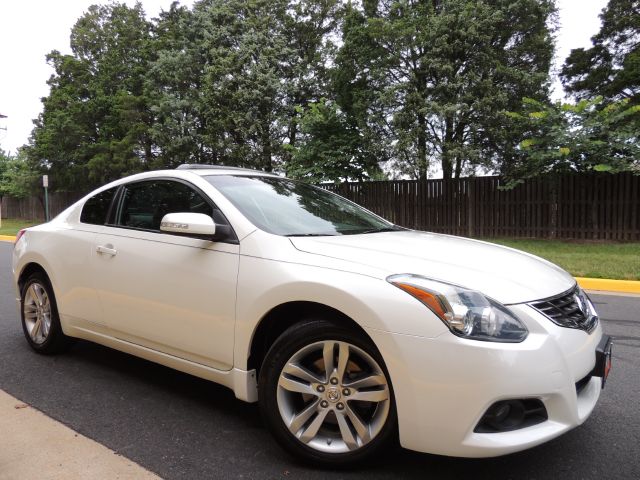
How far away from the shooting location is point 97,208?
4.03 meters

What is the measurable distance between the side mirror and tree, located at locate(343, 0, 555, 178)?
41.9 feet

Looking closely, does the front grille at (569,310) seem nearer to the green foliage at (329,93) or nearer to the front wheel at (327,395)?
the front wheel at (327,395)

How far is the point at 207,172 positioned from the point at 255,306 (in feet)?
4.17

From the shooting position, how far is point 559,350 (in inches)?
87.7

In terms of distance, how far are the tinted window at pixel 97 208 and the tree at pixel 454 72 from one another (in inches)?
476

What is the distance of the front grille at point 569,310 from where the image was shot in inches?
92.6

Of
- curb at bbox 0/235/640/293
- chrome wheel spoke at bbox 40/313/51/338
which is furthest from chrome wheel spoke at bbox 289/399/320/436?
curb at bbox 0/235/640/293

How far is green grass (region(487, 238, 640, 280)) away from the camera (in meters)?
Answer: 8.31

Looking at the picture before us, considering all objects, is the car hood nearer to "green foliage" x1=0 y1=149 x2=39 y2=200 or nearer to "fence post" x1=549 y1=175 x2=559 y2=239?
"fence post" x1=549 y1=175 x2=559 y2=239

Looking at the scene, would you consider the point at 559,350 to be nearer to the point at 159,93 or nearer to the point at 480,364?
the point at 480,364

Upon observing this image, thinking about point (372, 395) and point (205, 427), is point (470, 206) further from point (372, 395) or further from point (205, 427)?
point (372, 395)

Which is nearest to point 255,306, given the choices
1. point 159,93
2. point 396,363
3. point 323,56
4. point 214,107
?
point 396,363

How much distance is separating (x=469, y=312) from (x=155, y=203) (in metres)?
2.38

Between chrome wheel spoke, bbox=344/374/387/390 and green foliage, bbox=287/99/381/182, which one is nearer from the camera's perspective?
chrome wheel spoke, bbox=344/374/387/390
